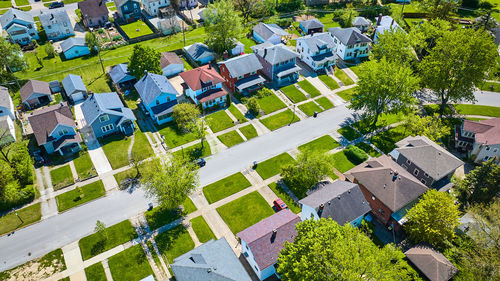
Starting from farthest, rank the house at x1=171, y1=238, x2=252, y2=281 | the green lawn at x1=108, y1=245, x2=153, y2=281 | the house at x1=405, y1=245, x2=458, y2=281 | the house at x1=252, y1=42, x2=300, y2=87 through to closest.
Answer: the house at x1=252, y1=42, x2=300, y2=87 → the green lawn at x1=108, y1=245, x2=153, y2=281 → the house at x1=405, y1=245, x2=458, y2=281 → the house at x1=171, y1=238, x2=252, y2=281

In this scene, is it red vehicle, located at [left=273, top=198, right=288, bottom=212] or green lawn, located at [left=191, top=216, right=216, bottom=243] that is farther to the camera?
red vehicle, located at [left=273, top=198, right=288, bottom=212]

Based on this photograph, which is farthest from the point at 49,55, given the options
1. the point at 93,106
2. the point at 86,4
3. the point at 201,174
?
the point at 201,174

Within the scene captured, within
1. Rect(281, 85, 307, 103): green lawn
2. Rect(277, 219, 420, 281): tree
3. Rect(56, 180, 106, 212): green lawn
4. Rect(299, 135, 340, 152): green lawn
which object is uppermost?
Result: Rect(277, 219, 420, 281): tree

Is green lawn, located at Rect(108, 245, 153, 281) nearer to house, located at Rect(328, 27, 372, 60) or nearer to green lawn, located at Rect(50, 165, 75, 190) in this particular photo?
green lawn, located at Rect(50, 165, 75, 190)

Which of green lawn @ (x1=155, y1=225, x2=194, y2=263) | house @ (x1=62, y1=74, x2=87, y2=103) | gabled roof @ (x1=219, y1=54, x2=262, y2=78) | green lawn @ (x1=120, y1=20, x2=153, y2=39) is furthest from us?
green lawn @ (x1=120, y1=20, x2=153, y2=39)

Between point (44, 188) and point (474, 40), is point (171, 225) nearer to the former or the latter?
point (44, 188)

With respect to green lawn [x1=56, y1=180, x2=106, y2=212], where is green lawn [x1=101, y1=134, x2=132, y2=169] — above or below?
above

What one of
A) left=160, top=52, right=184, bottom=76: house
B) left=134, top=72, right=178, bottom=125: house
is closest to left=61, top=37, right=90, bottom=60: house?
left=160, top=52, right=184, bottom=76: house
